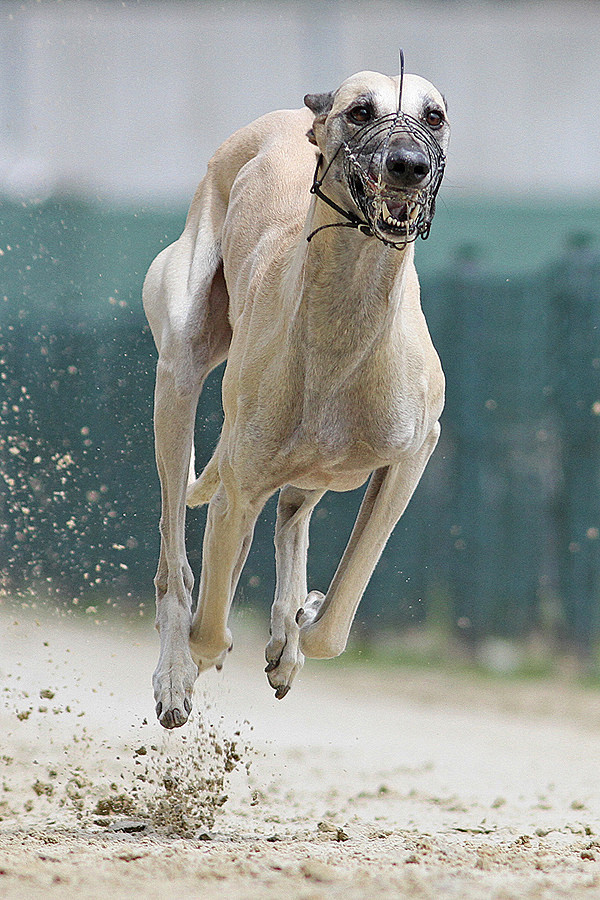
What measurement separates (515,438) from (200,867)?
15.6ft

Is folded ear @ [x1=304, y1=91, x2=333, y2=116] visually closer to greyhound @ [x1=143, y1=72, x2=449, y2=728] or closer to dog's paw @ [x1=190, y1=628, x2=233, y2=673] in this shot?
greyhound @ [x1=143, y1=72, x2=449, y2=728]

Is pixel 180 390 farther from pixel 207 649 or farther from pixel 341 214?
pixel 341 214

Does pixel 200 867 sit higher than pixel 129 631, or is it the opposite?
pixel 200 867

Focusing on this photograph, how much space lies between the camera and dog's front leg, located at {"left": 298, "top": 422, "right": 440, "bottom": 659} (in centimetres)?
329

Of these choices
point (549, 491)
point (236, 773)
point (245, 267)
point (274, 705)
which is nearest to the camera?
point (245, 267)

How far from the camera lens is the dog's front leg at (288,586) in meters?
3.71

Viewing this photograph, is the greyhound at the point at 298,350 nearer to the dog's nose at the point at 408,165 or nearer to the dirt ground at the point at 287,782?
the dog's nose at the point at 408,165

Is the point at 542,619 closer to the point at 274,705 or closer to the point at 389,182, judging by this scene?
the point at 274,705

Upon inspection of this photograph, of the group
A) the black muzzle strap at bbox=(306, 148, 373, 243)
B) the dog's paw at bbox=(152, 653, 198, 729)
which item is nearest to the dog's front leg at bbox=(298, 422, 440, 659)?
the dog's paw at bbox=(152, 653, 198, 729)

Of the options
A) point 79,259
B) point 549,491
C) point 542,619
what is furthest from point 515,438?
point 79,259

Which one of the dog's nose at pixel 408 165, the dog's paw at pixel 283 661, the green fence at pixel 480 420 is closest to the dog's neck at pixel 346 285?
the dog's nose at pixel 408 165

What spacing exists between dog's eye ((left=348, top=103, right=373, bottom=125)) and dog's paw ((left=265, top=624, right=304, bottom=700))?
1.83 metres

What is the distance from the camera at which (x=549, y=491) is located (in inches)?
279

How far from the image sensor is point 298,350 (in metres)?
2.87
